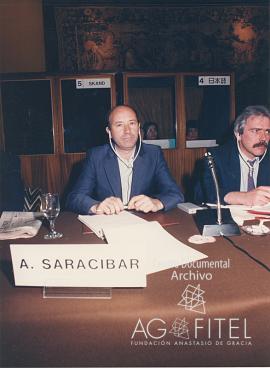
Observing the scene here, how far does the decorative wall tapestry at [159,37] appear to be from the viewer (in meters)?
4.80

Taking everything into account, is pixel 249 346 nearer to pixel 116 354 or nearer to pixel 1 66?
pixel 116 354

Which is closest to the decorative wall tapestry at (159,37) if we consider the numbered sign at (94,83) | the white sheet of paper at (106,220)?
the numbered sign at (94,83)

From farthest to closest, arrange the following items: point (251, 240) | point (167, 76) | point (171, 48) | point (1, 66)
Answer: point (171, 48) → point (1, 66) → point (167, 76) → point (251, 240)

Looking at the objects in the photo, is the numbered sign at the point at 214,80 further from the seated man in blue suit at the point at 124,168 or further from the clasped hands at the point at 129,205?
the clasped hands at the point at 129,205

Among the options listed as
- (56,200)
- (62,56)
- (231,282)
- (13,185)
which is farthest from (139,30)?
(231,282)

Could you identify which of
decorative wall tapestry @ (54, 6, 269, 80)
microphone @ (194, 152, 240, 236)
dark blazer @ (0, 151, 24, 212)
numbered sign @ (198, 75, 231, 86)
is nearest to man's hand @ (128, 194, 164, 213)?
microphone @ (194, 152, 240, 236)

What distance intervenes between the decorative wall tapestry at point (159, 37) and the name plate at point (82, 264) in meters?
4.27

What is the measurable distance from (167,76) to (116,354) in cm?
317

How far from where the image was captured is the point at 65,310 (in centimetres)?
89

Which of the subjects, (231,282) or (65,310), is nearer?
(65,310)

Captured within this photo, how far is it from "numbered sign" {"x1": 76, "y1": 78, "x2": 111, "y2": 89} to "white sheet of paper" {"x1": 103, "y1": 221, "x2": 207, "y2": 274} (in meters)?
2.42

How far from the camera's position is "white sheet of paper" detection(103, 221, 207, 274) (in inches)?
44.1

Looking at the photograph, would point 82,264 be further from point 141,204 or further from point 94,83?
point 94,83

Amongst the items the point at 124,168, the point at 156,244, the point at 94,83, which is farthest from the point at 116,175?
the point at 94,83
